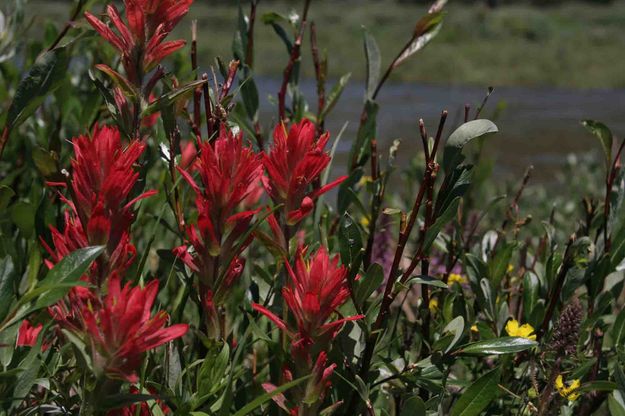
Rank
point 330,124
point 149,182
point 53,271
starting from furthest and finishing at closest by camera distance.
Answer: point 330,124, point 149,182, point 53,271

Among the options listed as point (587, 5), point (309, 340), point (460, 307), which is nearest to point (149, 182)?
point (460, 307)

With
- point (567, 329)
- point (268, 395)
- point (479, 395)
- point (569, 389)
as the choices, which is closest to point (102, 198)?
point (268, 395)

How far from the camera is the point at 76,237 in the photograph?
3.18ft

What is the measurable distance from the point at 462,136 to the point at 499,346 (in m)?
0.29

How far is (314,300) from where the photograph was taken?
37.9 inches

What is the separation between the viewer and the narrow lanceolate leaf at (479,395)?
1095mm

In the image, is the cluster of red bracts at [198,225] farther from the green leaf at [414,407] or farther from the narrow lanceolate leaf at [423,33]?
the narrow lanceolate leaf at [423,33]

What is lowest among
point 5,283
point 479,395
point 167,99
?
point 479,395

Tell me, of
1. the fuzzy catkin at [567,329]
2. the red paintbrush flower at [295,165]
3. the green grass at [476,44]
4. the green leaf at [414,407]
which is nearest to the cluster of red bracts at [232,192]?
the red paintbrush flower at [295,165]

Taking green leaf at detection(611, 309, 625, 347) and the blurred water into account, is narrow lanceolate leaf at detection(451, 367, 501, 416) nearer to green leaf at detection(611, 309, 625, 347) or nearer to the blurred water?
green leaf at detection(611, 309, 625, 347)

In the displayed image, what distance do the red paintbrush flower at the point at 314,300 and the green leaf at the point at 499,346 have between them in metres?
0.23

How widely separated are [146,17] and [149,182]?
4.13ft

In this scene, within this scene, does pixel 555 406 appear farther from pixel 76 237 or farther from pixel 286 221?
pixel 76 237

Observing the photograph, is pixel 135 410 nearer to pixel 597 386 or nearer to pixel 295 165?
pixel 295 165
